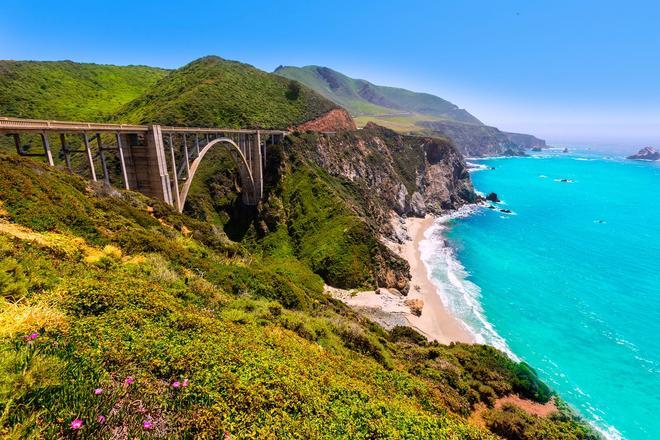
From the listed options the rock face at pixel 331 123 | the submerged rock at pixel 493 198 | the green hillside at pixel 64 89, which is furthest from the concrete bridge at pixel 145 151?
the submerged rock at pixel 493 198

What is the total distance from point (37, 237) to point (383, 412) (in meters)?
17.2

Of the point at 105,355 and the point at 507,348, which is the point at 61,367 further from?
the point at 507,348

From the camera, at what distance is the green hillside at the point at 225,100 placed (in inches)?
2655

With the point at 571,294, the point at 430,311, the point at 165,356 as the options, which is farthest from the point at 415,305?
the point at 165,356

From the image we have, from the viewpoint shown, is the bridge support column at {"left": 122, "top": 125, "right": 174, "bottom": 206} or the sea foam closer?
the bridge support column at {"left": 122, "top": 125, "right": 174, "bottom": 206}

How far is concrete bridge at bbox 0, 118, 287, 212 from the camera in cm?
2250

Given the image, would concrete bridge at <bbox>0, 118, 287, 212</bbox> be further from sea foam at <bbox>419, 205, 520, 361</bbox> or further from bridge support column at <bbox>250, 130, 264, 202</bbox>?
sea foam at <bbox>419, 205, 520, 361</bbox>

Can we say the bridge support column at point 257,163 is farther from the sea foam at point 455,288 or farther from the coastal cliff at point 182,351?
the sea foam at point 455,288

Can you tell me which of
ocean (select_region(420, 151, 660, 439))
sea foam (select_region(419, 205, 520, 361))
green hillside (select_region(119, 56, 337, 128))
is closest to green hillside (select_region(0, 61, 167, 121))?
green hillside (select_region(119, 56, 337, 128))

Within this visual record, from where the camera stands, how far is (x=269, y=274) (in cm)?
2528

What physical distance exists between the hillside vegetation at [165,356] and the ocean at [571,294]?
1706 centimetres

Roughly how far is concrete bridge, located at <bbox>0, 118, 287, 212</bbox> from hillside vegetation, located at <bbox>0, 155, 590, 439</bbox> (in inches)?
126

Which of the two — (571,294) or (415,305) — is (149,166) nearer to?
(415,305)

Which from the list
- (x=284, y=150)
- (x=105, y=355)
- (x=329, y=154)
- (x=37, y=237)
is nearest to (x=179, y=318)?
(x=105, y=355)
